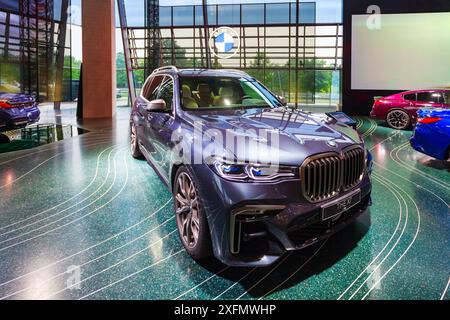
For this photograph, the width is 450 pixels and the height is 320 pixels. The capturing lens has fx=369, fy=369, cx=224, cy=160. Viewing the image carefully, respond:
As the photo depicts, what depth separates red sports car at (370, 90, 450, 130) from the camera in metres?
10.0

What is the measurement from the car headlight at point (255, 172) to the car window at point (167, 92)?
4.76ft

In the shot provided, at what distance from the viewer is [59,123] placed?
11.4 metres

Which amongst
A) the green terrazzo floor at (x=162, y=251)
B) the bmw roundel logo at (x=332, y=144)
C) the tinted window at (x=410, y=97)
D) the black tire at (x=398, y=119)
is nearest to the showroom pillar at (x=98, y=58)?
the green terrazzo floor at (x=162, y=251)

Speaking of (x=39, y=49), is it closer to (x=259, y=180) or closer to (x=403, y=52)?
(x=403, y=52)

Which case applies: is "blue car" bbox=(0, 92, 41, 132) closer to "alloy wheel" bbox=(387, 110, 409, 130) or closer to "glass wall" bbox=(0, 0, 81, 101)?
"glass wall" bbox=(0, 0, 81, 101)

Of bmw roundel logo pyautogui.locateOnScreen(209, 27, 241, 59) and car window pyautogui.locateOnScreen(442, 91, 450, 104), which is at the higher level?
bmw roundel logo pyautogui.locateOnScreen(209, 27, 241, 59)

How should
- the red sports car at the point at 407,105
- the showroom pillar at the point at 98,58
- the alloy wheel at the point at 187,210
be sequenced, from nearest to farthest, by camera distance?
1. the alloy wheel at the point at 187,210
2. the red sports car at the point at 407,105
3. the showroom pillar at the point at 98,58

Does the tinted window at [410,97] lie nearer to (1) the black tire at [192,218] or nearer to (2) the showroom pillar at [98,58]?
(1) the black tire at [192,218]

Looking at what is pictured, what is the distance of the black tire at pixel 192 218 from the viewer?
2529mm

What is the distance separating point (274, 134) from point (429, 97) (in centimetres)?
932

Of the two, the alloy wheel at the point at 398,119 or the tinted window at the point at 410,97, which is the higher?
the tinted window at the point at 410,97

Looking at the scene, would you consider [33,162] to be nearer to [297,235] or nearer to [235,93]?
[235,93]

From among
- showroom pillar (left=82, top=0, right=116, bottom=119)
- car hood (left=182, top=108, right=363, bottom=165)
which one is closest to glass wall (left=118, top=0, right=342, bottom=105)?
showroom pillar (left=82, top=0, right=116, bottom=119)

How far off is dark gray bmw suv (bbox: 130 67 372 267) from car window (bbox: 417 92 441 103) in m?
8.41
